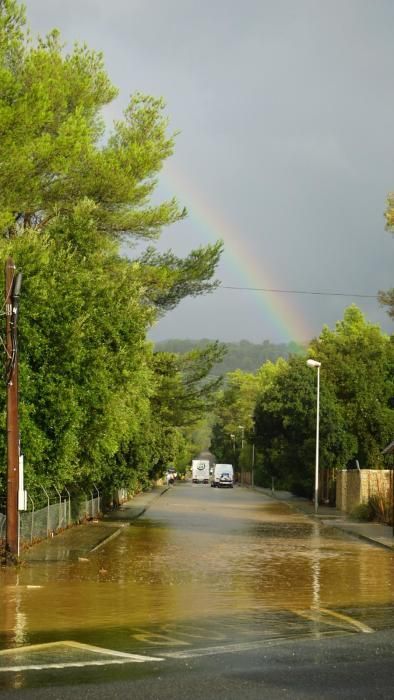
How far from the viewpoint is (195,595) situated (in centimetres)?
1658

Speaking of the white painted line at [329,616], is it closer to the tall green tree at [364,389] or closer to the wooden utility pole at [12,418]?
the wooden utility pole at [12,418]

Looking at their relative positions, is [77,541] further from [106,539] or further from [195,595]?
[195,595]

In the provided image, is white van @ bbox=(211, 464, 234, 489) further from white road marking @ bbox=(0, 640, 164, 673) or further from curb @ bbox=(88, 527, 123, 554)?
white road marking @ bbox=(0, 640, 164, 673)

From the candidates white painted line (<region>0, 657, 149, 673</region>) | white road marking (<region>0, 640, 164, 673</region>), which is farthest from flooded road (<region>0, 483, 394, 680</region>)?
white painted line (<region>0, 657, 149, 673</region>)

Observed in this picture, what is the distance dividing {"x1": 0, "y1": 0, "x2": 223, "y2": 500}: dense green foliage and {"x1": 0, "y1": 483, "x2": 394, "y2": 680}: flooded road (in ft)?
11.9

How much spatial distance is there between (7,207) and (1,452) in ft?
27.0

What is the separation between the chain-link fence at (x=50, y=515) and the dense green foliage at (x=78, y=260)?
880 millimetres

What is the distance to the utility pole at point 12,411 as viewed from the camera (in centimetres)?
2111

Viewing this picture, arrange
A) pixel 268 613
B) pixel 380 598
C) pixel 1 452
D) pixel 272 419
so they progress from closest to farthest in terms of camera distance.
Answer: pixel 268 613 → pixel 380 598 → pixel 1 452 → pixel 272 419

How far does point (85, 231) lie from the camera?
3175 cm

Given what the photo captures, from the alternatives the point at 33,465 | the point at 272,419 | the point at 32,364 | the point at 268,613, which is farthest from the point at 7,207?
the point at 272,419

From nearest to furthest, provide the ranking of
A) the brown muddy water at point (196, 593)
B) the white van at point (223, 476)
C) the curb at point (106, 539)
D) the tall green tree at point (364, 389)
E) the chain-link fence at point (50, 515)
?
the brown muddy water at point (196, 593)
the chain-link fence at point (50, 515)
the curb at point (106, 539)
the tall green tree at point (364, 389)
the white van at point (223, 476)

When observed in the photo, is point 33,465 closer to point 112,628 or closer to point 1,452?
point 1,452

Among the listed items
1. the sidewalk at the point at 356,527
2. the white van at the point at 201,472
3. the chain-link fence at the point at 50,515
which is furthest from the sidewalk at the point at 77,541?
the white van at the point at 201,472
